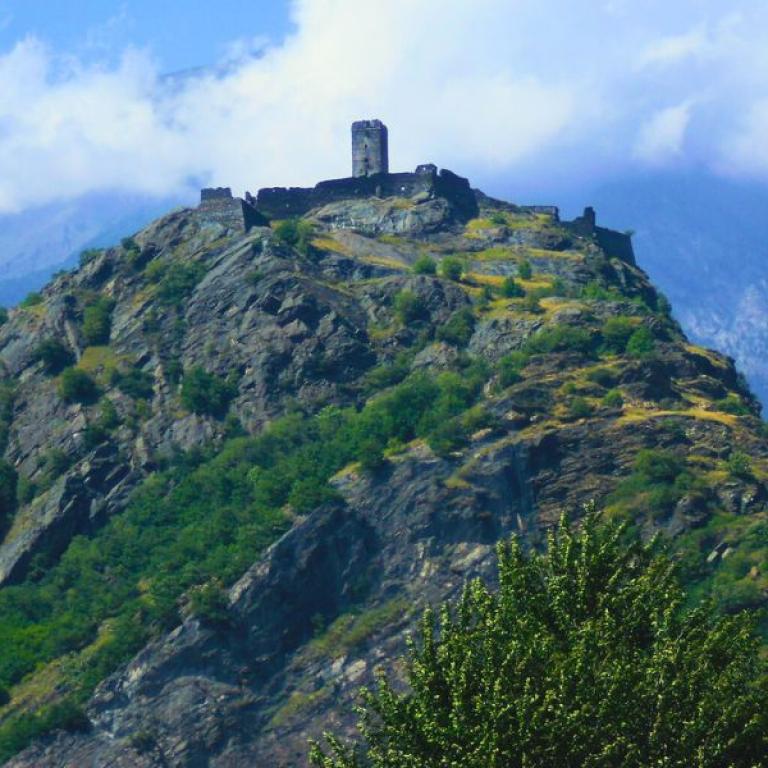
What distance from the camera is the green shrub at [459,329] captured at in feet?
387

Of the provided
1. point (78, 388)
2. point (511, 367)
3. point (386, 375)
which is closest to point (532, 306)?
point (511, 367)

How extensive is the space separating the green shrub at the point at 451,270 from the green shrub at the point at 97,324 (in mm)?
22069

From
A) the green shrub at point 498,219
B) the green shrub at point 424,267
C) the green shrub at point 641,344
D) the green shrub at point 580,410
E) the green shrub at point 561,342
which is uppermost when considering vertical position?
the green shrub at point 498,219

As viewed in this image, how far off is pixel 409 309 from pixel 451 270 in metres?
6.98

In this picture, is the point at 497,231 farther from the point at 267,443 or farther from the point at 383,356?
the point at 267,443

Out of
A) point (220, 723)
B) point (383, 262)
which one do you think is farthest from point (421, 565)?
point (383, 262)

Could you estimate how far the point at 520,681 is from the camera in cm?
4762

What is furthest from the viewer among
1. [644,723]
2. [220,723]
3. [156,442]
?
[156,442]

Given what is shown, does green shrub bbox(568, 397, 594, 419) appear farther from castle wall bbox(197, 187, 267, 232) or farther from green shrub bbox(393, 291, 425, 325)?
castle wall bbox(197, 187, 267, 232)

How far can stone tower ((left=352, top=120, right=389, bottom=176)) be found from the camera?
146 meters

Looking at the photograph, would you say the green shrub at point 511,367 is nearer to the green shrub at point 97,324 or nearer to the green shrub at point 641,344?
the green shrub at point 641,344

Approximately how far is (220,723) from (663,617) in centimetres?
4697

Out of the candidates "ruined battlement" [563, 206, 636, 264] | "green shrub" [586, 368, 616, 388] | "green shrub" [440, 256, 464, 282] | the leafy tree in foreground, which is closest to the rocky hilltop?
"green shrub" [586, 368, 616, 388]

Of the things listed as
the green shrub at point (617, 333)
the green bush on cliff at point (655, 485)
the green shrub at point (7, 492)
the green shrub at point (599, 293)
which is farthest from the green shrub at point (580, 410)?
the green shrub at point (7, 492)
